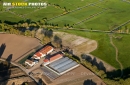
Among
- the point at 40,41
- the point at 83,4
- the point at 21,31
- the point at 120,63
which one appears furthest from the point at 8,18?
the point at 120,63

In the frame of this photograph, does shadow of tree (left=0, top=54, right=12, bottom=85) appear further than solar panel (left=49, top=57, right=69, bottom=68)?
No

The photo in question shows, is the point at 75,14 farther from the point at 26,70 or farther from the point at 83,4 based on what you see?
the point at 26,70

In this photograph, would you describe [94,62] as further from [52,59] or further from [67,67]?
[52,59]

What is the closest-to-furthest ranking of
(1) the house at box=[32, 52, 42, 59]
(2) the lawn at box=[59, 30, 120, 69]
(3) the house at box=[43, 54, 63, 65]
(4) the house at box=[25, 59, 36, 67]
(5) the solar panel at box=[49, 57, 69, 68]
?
(5) the solar panel at box=[49, 57, 69, 68] < (4) the house at box=[25, 59, 36, 67] < (3) the house at box=[43, 54, 63, 65] < (2) the lawn at box=[59, 30, 120, 69] < (1) the house at box=[32, 52, 42, 59]

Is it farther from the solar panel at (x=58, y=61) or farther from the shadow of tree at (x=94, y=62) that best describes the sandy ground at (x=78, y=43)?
the solar panel at (x=58, y=61)

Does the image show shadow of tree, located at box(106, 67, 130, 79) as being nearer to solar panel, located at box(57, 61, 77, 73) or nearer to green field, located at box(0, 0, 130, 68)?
green field, located at box(0, 0, 130, 68)

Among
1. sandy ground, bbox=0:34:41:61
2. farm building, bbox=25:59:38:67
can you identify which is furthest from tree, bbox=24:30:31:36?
farm building, bbox=25:59:38:67
